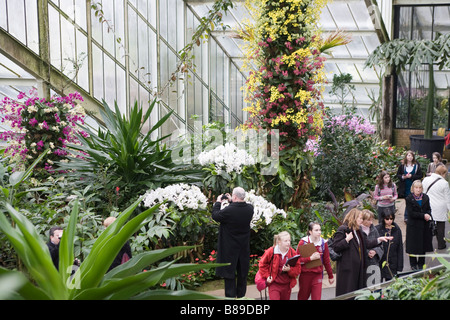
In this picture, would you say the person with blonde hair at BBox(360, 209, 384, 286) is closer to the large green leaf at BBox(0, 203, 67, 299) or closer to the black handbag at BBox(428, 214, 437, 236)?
the black handbag at BBox(428, 214, 437, 236)

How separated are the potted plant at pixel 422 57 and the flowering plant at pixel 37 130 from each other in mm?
8181

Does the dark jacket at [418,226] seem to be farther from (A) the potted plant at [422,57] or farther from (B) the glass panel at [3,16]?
(A) the potted plant at [422,57]

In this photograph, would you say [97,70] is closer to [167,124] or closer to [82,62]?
[82,62]

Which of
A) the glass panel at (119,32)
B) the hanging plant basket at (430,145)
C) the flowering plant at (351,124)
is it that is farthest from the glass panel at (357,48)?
the glass panel at (119,32)

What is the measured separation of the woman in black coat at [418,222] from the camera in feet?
18.1

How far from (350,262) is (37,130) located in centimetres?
427

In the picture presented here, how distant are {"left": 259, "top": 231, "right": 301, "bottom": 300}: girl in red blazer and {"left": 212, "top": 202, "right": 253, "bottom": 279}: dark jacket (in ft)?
1.74

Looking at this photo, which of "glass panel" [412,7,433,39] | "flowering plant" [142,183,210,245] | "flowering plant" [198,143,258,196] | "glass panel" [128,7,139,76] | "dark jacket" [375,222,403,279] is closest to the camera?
"dark jacket" [375,222,403,279]

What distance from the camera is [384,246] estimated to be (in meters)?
4.56

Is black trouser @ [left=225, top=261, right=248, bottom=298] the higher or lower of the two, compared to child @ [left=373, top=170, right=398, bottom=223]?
lower

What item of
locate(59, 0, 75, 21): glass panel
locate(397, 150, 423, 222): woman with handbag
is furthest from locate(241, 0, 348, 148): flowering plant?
locate(59, 0, 75, 21): glass panel

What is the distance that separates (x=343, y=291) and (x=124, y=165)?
2.75 meters

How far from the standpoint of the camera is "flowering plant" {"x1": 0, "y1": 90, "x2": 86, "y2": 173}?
6.41 metres
